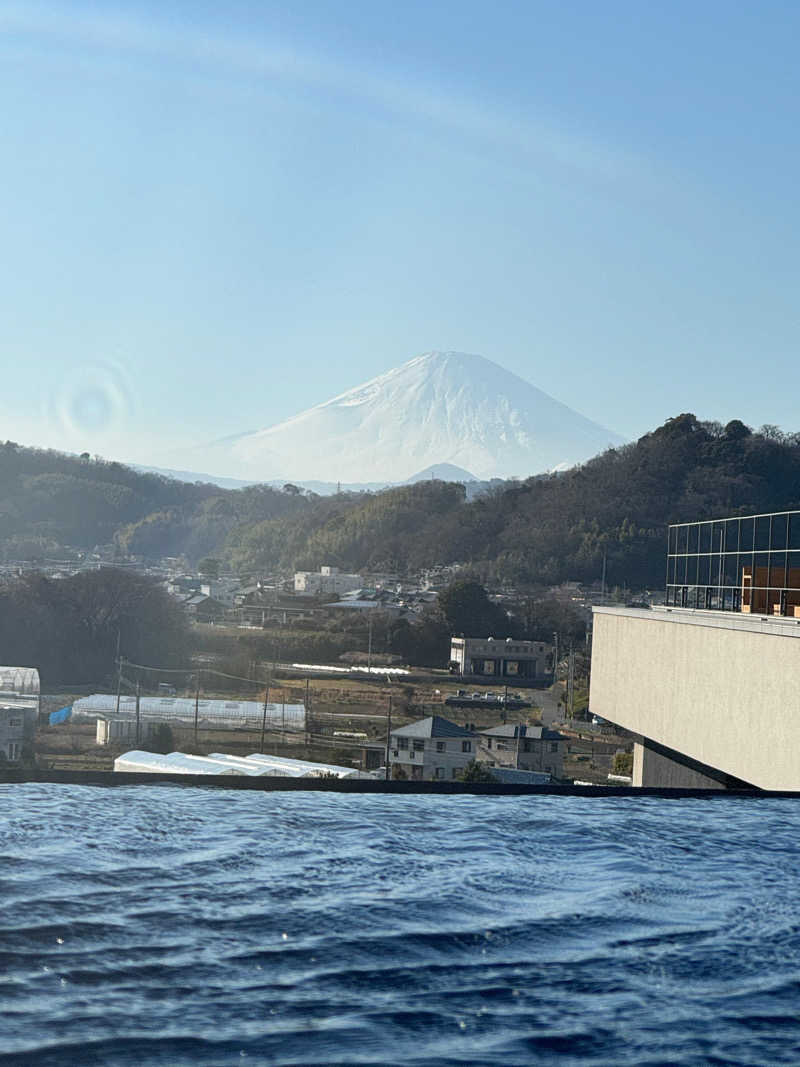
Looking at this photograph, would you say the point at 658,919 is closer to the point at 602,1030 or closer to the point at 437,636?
the point at 602,1030

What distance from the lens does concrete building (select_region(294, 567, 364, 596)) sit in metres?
77.8

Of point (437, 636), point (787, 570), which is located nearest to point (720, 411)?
point (437, 636)

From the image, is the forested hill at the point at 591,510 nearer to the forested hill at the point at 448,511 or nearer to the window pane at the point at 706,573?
the forested hill at the point at 448,511

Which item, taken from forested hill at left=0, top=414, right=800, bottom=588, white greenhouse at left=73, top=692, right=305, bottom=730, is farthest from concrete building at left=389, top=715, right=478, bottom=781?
forested hill at left=0, top=414, right=800, bottom=588

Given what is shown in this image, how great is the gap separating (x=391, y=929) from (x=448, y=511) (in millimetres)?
77378

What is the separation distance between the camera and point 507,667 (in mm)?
64812

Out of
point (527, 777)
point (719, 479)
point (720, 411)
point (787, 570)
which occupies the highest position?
point (720, 411)

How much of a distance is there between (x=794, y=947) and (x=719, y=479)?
6158cm

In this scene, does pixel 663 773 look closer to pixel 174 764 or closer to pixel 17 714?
pixel 174 764

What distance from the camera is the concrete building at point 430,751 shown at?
115 feet

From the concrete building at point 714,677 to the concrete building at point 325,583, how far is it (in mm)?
56438

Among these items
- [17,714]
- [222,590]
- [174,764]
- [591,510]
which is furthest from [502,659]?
[174,764]

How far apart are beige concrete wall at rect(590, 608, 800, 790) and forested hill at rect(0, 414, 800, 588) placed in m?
44.5

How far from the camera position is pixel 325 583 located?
7875 cm
